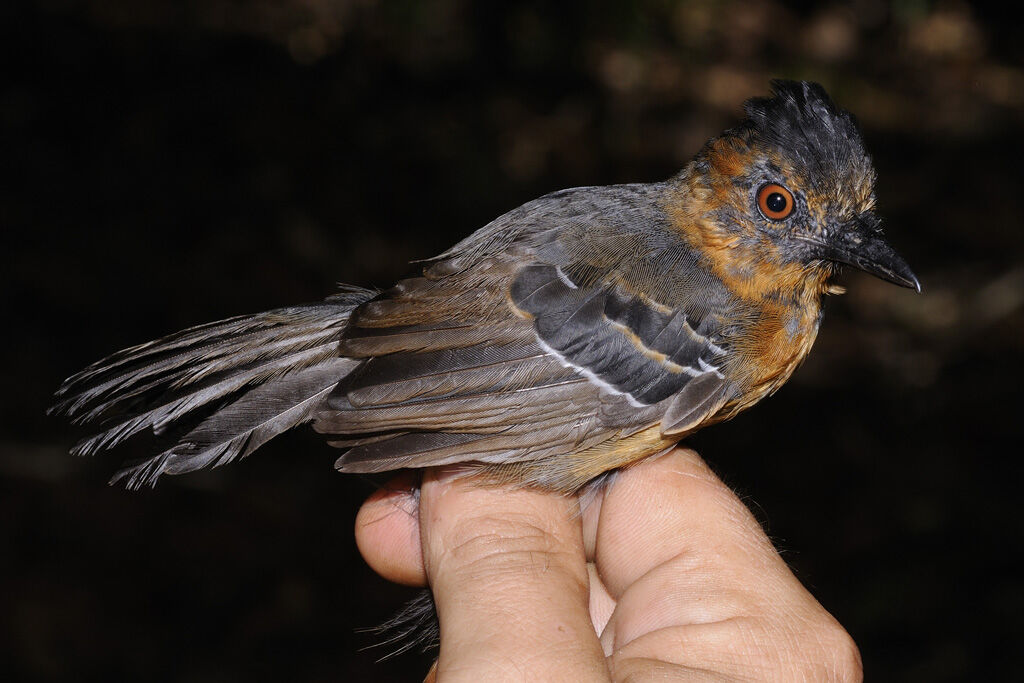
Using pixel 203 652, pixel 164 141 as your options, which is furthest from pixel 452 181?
pixel 203 652

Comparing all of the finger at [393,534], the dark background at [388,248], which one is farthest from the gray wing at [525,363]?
the dark background at [388,248]

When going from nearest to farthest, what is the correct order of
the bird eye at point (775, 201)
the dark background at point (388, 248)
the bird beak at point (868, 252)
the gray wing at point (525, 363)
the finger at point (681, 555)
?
the finger at point (681, 555) → the gray wing at point (525, 363) → the bird beak at point (868, 252) → the bird eye at point (775, 201) → the dark background at point (388, 248)

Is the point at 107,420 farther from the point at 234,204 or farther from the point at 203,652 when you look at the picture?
the point at 234,204

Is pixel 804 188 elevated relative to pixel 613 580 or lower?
elevated

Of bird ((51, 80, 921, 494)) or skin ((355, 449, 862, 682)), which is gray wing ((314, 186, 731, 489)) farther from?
skin ((355, 449, 862, 682))

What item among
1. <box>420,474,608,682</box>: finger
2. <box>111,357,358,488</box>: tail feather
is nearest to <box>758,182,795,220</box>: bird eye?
<box>420,474,608,682</box>: finger

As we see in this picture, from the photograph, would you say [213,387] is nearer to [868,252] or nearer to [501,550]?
[501,550]

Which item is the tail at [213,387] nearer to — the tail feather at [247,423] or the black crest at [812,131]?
the tail feather at [247,423]

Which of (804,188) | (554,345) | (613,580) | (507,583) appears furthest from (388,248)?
(507,583)
